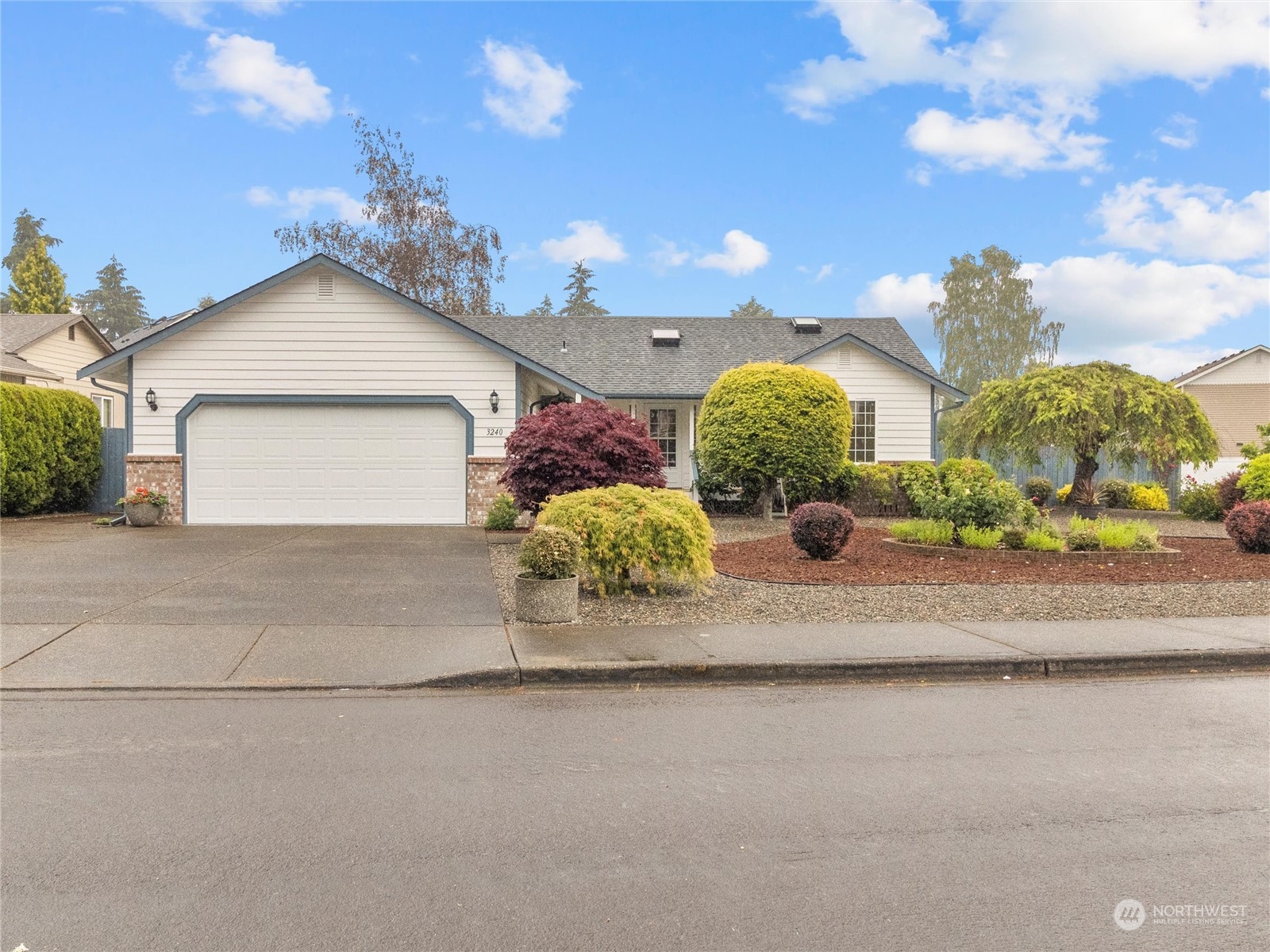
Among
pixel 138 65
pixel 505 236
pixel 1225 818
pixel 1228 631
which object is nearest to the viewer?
pixel 1225 818

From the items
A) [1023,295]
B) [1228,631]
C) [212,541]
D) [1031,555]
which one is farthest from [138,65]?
[1023,295]

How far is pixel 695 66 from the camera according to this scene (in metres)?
15.1

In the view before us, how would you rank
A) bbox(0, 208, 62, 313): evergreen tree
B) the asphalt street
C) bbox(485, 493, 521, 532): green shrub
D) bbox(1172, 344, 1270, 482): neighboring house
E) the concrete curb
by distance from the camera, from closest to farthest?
the asphalt street → the concrete curb → bbox(485, 493, 521, 532): green shrub → bbox(1172, 344, 1270, 482): neighboring house → bbox(0, 208, 62, 313): evergreen tree

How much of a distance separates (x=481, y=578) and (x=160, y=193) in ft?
42.8

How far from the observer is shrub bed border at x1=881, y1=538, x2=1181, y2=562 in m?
12.6

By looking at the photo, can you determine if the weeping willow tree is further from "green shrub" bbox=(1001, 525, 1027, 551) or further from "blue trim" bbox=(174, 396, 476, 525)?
"blue trim" bbox=(174, 396, 476, 525)

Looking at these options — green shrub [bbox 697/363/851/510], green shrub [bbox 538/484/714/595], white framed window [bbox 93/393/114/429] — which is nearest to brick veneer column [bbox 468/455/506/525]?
green shrub [bbox 697/363/851/510]

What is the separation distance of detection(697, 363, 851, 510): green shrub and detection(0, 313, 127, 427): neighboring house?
54.8 feet

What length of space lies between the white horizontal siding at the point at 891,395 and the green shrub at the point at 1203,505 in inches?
236

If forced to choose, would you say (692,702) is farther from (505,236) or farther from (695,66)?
(505,236)

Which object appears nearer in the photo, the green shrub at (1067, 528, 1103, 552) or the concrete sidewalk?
the concrete sidewalk

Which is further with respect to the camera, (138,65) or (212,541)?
(138,65)

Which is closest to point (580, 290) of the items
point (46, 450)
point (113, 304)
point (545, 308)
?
point (545, 308)

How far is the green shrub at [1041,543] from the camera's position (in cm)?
1288
